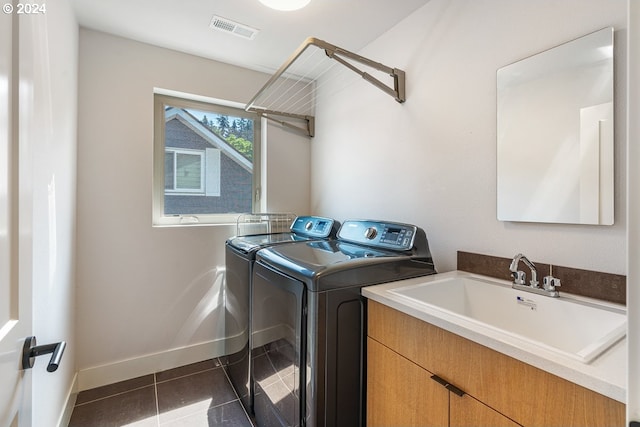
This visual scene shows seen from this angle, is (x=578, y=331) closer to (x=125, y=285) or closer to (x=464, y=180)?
(x=464, y=180)

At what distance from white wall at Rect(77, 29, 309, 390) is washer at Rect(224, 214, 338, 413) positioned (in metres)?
0.35

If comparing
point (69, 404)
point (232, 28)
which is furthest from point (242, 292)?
point (232, 28)

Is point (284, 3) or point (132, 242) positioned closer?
point (284, 3)

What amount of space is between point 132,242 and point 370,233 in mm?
1662

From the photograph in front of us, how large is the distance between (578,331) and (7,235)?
5.15 feet

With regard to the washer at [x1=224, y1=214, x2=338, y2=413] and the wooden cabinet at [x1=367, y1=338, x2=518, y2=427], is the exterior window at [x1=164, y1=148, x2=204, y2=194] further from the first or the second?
the wooden cabinet at [x1=367, y1=338, x2=518, y2=427]

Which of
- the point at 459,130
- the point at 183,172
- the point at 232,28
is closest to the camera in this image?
the point at 459,130

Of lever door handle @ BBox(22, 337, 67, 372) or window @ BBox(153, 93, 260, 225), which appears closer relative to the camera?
lever door handle @ BBox(22, 337, 67, 372)

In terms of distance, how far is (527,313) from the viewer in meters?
1.13

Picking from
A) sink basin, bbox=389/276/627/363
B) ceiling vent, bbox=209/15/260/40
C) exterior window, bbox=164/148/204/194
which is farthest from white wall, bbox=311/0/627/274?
exterior window, bbox=164/148/204/194

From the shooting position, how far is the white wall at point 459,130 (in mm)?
1071

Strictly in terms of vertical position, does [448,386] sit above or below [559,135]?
below

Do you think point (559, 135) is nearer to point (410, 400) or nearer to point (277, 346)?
point (410, 400)

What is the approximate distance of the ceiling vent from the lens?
185 cm
